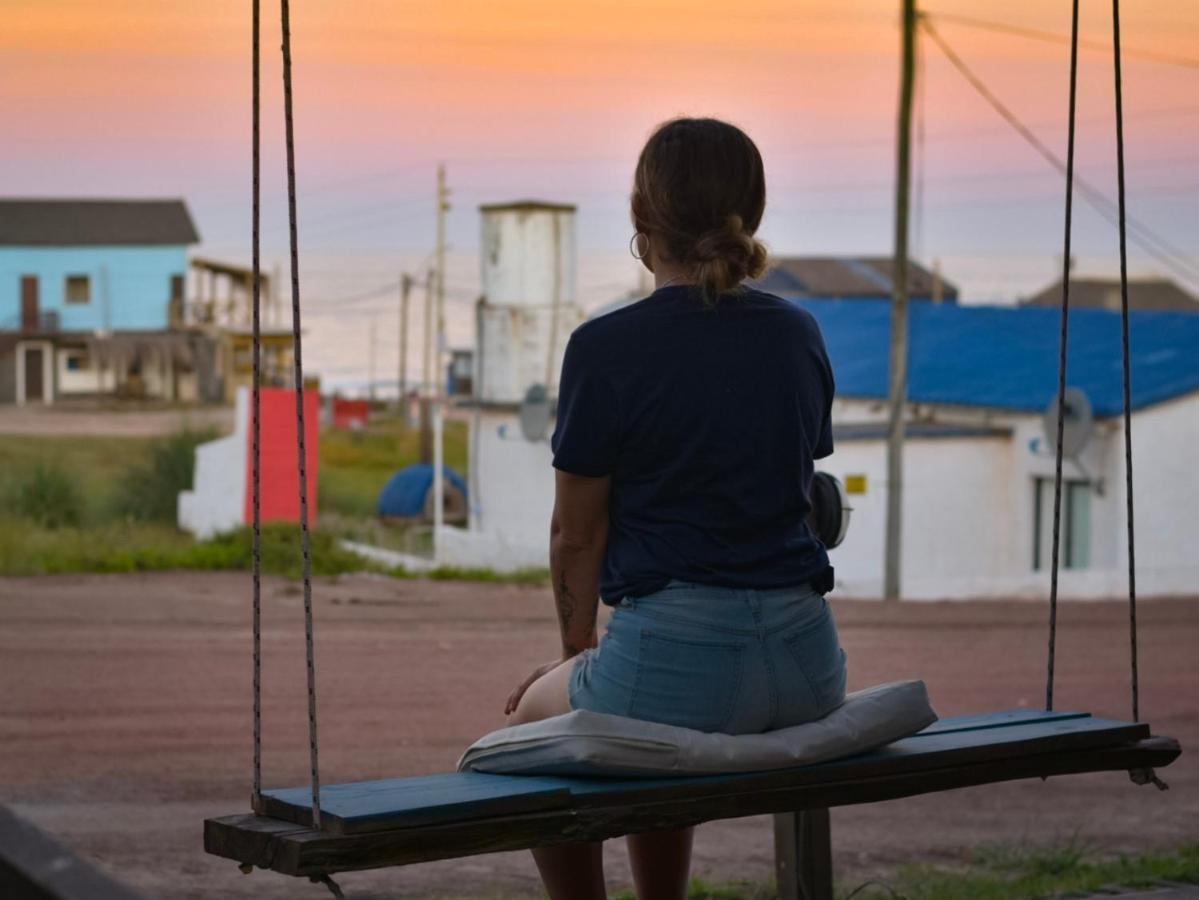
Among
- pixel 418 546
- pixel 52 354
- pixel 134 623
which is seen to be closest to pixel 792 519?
pixel 134 623

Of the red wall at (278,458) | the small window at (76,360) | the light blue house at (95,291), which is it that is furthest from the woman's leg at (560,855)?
the small window at (76,360)

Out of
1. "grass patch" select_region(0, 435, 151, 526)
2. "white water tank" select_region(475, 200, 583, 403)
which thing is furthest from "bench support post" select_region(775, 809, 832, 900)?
"white water tank" select_region(475, 200, 583, 403)

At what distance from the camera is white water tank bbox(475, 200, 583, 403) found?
99.6ft

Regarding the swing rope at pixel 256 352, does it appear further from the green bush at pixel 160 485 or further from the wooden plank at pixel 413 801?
the green bush at pixel 160 485

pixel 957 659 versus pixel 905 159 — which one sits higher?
pixel 905 159

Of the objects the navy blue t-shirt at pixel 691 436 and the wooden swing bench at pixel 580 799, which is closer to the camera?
the wooden swing bench at pixel 580 799

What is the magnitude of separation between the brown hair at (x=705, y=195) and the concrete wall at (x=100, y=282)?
62127 mm

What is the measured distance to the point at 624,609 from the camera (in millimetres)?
3297

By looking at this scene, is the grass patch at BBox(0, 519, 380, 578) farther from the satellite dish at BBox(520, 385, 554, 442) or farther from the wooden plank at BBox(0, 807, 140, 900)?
the wooden plank at BBox(0, 807, 140, 900)

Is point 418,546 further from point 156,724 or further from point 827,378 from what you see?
point 827,378

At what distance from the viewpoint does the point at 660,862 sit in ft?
12.2

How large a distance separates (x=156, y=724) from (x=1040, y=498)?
1635 centimetres

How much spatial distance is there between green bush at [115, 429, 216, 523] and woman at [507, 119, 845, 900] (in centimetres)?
2191

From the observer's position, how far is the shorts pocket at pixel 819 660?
3307 millimetres
